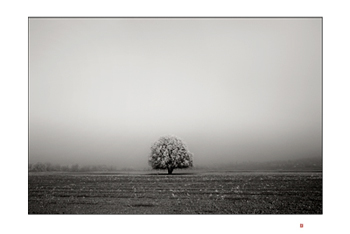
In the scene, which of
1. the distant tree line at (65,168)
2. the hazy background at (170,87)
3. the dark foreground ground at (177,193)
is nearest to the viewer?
the dark foreground ground at (177,193)

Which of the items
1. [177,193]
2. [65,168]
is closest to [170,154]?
[177,193]

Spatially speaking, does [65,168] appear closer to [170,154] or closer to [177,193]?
[170,154]

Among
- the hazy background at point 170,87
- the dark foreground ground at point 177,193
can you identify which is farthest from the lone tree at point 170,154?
the dark foreground ground at point 177,193

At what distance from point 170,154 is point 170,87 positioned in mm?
2095

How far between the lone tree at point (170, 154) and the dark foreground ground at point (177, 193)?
1.03ft

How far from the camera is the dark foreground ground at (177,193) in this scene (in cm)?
1276

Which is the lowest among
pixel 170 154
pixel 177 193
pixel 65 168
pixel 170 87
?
pixel 177 193

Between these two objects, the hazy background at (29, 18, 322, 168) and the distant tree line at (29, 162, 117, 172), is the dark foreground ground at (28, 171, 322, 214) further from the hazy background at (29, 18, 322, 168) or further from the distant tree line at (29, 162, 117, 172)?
the hazy background at (29, 18, 322, 168)

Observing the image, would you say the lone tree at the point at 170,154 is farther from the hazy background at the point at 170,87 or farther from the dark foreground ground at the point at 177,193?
the dark foreground ground at the point at 177,193

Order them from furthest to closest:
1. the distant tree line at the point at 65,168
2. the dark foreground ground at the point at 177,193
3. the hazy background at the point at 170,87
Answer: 1. the hazy background at the point at 170,87
2. the distant tree line at the point at 65,168
3. the dark foreground ground at the point at 177,193

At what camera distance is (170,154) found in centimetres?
1306

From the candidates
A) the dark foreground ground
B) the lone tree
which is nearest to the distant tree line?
the dark foreground ground

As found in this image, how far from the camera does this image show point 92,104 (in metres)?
13.2
